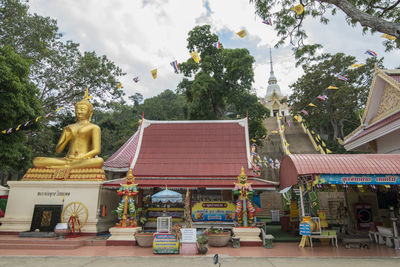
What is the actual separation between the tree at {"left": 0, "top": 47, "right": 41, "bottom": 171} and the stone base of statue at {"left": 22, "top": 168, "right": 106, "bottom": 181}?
64.0 inches

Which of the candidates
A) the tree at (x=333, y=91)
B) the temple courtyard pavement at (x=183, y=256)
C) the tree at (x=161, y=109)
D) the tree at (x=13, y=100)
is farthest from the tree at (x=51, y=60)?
the tree at (x=161, y=109)

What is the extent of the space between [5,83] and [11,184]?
14.4 feet

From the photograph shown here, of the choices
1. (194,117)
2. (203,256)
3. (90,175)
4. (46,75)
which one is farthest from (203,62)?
(203,256)

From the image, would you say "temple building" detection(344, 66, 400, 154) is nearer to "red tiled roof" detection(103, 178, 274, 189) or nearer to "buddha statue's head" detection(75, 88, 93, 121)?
"red tiled roof" detection(103, 178, 274, 189)

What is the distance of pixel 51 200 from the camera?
435 inches

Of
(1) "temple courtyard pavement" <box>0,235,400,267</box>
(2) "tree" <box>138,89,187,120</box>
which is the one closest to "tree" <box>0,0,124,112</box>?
(1) "temple courtyard pavement" <box>0,235,400,267</box>

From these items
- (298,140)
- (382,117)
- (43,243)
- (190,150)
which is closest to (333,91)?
(298,140)

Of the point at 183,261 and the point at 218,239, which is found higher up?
the point at 218,239

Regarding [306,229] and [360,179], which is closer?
[360,179]

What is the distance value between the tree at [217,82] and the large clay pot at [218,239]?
13.3m

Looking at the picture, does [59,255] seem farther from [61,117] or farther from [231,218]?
[61,117]

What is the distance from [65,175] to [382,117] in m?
14.4

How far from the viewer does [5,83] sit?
34.8ft

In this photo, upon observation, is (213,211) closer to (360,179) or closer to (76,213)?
(360,179)
